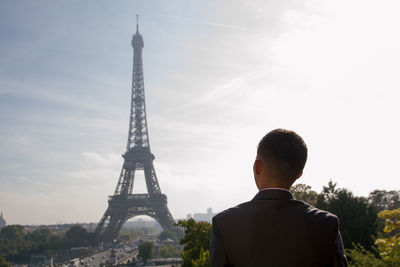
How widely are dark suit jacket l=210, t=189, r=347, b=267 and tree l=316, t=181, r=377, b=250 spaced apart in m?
22.1

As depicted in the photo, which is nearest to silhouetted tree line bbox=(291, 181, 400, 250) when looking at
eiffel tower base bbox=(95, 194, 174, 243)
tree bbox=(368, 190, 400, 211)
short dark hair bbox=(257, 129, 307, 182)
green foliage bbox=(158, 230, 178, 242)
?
tree bbox=(368, 190, 400, 211)

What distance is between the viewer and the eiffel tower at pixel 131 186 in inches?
2598

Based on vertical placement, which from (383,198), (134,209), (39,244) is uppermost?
(134,209)

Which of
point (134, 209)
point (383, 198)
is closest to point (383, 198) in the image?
point (383, 198)

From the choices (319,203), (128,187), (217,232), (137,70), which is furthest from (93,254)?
(217,232)

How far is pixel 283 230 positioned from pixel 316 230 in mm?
179

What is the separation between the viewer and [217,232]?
2111mm

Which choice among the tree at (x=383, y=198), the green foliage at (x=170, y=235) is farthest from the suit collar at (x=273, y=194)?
the green foliage at (x=170, y=235)

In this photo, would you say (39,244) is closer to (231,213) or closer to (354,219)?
(354,219)

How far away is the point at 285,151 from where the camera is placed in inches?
87.9

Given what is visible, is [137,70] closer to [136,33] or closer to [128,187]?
[136,33]

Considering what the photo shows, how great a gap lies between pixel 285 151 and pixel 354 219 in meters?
23.2

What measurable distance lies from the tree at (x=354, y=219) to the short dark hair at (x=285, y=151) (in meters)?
22.0

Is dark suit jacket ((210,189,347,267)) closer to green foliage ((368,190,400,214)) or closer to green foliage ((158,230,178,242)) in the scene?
green foliage ((368,190,400,214))
